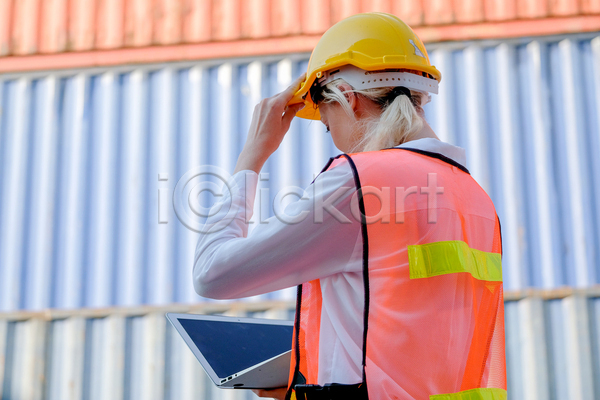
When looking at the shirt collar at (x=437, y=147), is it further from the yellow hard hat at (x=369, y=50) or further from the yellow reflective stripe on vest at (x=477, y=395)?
the yellow reflective stripe on vest at (x=477, y=395)

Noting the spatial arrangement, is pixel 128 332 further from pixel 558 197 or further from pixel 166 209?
pixel 558 197

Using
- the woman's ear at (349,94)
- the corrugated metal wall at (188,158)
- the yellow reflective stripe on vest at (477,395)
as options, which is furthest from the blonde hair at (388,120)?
the corrugated metal wall at (188,158)

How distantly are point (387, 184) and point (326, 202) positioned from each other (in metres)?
0.14

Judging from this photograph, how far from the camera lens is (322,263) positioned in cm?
119

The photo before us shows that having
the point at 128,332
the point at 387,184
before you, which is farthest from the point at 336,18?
the point at 387,184

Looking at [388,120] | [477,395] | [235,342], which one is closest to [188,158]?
[235,342]

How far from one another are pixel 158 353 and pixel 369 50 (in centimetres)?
423

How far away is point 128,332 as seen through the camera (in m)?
5.09

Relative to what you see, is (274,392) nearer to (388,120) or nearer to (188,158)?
(388,120)

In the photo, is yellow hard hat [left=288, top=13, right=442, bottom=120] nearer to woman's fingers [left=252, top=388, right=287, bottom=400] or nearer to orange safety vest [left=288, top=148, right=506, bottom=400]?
orange safety vest [left=288, top=148, right=506, bottom=400]

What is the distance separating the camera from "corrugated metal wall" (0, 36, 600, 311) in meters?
5.01

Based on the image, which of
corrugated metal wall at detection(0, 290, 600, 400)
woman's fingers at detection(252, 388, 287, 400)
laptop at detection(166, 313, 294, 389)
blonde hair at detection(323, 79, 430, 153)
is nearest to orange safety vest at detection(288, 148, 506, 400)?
blonde hair at detection(323, 79, 430, 153)

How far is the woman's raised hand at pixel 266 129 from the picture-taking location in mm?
1565

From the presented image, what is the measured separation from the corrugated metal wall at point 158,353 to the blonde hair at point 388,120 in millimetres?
3729
